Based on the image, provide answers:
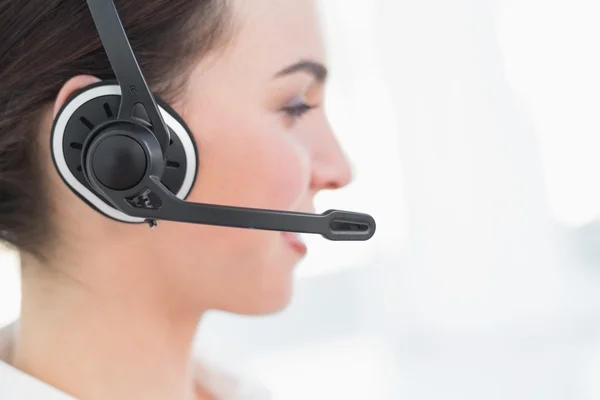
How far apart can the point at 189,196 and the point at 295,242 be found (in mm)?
154

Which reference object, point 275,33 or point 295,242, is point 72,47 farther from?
point 295,242

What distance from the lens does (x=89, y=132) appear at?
26.8 inches

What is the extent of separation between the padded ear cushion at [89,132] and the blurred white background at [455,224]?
35 cm

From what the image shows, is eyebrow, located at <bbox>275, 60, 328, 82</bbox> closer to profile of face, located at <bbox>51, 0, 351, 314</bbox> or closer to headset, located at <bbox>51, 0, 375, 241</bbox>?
profile of face, located at <bbox>51, 0, 351, 314</bbox>

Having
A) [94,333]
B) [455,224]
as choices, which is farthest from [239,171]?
[455,224]

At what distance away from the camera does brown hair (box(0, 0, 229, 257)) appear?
70 cm

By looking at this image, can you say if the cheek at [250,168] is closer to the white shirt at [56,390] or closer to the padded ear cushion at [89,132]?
the padded ear cushion at [89,132]

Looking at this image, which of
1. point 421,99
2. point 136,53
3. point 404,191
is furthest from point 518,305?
point 136,53

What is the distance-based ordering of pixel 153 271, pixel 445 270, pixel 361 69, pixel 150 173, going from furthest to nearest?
pixel 445 270 → pixel 361 69 → pixel 153 271 → pixel 150 173

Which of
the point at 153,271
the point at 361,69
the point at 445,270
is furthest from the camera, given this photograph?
the point at 445,270

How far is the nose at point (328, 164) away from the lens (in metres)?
0.83

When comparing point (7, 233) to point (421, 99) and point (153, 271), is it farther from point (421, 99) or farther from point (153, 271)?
point (421, 99)

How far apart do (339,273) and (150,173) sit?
0.61 meters

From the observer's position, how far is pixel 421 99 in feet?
3.64
